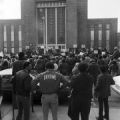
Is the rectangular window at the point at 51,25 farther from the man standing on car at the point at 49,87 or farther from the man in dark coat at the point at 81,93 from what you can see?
the man in dark coat at the point at 81,93

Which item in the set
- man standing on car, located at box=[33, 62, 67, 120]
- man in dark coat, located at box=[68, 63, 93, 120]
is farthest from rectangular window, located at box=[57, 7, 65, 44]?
man in dark coat, located at box=[68, 63, 93, 120]

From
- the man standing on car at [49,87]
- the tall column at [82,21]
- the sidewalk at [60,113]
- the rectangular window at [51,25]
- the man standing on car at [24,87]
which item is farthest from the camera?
the tall column at [82,21]

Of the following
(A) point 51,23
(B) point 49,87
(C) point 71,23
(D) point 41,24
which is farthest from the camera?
(C) point 71,23

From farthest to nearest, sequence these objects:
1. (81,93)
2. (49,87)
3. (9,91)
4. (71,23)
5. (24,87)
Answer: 1. (71,23)
2. (9,91)
3. (24,87)
4. (49,87)
5. (81,93)

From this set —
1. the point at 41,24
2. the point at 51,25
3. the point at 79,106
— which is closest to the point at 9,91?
the point at 79,106

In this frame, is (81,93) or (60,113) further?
(60,113)

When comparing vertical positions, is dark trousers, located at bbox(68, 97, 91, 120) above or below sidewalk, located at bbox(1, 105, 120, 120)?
above

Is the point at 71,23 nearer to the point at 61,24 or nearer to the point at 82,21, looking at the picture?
the point at 61,24

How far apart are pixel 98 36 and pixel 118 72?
146 feet

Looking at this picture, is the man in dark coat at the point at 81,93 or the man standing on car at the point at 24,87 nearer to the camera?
the man in dark coat at the point at 81,93

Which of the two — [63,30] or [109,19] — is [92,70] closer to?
[63,30]

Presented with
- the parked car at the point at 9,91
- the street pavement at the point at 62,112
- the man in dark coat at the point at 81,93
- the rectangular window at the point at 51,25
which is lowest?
the street pavement at the point at 62,112

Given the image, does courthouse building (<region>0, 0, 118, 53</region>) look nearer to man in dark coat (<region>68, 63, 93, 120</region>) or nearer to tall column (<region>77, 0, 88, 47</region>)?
tall column (<region>77, 0, 88, 47</region>)

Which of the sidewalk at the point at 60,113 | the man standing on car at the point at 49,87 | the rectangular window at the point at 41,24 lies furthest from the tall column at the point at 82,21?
the man standing on car at the point at 49,87
